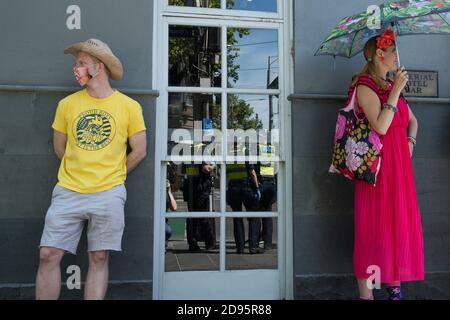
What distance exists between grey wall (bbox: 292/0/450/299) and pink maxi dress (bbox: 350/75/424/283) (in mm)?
602

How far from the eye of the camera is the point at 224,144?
4.13 meters

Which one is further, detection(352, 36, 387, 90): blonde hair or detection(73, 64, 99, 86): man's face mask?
detection(352, 36, 387, 90): blonde hair

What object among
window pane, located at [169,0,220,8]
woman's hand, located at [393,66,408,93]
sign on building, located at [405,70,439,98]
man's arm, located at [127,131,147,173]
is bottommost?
man's arm, located at [127,131,147,173]

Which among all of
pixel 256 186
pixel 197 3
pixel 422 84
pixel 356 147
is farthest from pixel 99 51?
pixel 422 84

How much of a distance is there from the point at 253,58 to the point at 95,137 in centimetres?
166

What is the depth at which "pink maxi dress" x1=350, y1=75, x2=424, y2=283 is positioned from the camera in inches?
129

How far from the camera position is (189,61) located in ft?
13.6

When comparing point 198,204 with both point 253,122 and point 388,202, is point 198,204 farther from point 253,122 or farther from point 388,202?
point 388,202

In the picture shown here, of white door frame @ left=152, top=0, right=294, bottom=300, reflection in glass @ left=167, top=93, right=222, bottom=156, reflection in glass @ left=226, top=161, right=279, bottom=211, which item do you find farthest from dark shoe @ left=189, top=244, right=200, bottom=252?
reflection in glass @ left=167, top=93, right=222, bottom=156

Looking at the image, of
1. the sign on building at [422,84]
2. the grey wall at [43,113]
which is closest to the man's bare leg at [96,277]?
the grey wall at [43,113]

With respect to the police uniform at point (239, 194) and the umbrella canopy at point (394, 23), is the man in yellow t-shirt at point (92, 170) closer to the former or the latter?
the police uniform at point (239, 194)

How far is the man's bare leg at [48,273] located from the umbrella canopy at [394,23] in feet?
7.82

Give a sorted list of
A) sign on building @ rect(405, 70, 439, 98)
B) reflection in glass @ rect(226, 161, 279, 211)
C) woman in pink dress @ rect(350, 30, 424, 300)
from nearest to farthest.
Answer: woman in pink dress @ rect(350, 30, 424, 300) → reflection in glass @ rect(226, 161, 279, 211) → sign on building @ rect(405, 70, 439, 98)

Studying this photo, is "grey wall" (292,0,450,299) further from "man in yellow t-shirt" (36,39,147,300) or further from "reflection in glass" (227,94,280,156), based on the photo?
"man in yellow t-shirt" (36,39,147,300)
